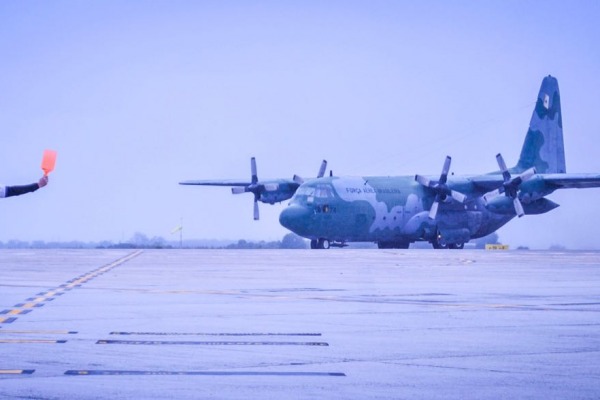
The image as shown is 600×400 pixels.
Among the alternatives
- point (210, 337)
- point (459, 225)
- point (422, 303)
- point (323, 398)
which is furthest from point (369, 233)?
point (323, 398)

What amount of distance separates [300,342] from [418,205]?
5187 cm

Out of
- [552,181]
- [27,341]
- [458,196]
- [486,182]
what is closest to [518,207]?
[552,181]

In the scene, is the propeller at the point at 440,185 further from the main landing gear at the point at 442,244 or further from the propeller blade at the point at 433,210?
the main landing gear at the point at 442,244

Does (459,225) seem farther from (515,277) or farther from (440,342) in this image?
(440,342)

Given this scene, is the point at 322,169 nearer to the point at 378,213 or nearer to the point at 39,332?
the point at 378,213

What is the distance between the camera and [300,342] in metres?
10.9

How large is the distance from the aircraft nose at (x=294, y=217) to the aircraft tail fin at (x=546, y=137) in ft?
69.7

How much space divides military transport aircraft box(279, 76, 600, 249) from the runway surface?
35711 millimetres


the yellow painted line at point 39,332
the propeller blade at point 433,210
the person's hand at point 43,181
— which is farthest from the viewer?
the propeller blade at point 433,210

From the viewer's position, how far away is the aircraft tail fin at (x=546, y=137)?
70312 millimetres

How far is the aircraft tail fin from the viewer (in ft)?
231

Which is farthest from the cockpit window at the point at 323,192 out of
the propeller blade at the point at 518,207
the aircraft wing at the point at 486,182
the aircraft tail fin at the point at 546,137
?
the aircraft tail fin at the point at 546,137

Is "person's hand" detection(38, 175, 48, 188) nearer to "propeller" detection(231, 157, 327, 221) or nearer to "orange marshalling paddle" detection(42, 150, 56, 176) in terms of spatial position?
"orange marshalling paddle" detection(42, 150, 56, 176)

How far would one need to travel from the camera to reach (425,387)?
7852 millimetres
